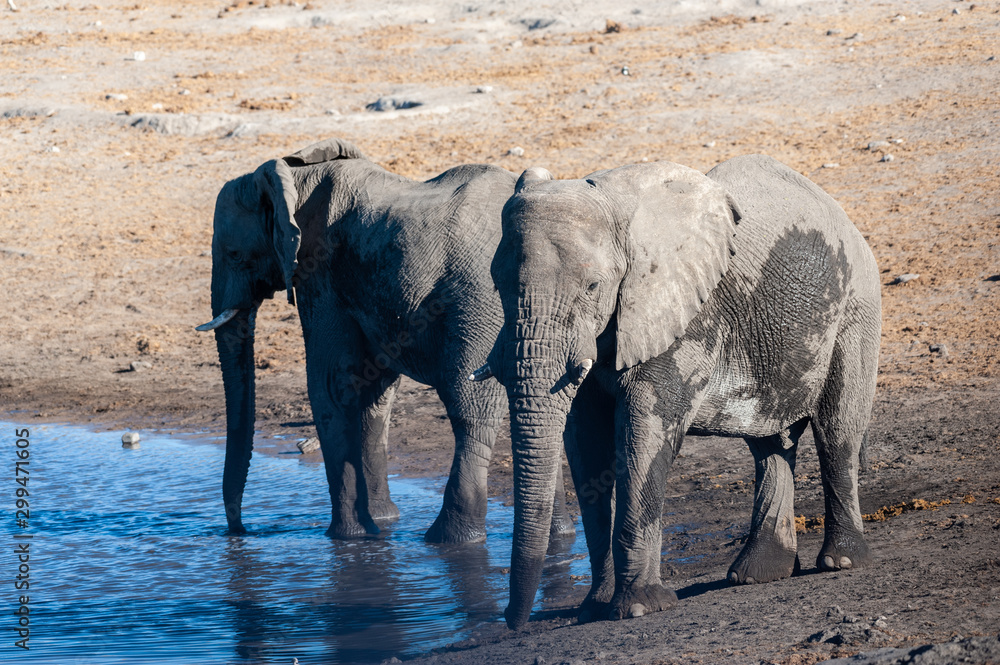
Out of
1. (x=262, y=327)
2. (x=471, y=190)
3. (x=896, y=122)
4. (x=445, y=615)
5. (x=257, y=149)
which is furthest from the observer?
(x=257, y=149)

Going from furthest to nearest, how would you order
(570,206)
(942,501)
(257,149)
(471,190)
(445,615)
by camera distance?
(257,149) → (471,190) → (942,501) → (445,615) → (570,206)

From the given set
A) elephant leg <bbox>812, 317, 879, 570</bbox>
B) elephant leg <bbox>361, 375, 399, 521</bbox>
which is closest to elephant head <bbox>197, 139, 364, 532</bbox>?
Answer: elephant leg <bbox>361, 375, 399, 521</bbox>

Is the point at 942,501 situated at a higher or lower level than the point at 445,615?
higher

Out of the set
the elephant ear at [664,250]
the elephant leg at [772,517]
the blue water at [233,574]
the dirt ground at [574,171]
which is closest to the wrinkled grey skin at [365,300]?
the blue water at [233,574]

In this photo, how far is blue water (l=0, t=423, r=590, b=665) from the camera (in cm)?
575

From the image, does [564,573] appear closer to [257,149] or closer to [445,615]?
[445,615]

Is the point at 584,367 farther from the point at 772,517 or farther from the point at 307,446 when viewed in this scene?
the point at 307,446

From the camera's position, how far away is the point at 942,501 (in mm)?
6379

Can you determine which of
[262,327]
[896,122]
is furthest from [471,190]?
[896,122]

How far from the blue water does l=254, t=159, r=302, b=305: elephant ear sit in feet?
5.53

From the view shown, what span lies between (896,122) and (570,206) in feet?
42.2

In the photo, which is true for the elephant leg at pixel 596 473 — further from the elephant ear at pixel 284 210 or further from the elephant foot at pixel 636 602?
the elephant ear at pixel 284 210

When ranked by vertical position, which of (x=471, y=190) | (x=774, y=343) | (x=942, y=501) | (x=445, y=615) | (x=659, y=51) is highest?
(x=659, y=51)

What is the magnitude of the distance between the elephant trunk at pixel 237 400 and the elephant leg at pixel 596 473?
2930 millimetres
